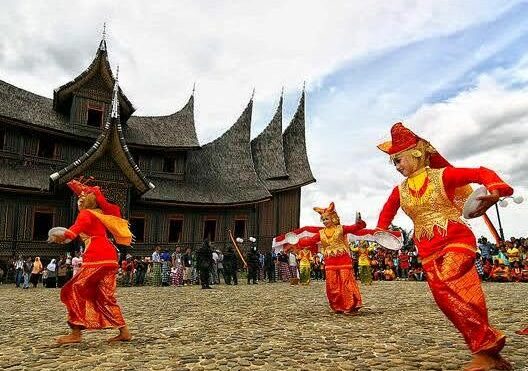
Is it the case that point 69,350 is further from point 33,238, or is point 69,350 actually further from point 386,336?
point 33,238

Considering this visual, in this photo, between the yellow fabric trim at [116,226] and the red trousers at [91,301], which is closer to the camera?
the red trousers at [91,301]

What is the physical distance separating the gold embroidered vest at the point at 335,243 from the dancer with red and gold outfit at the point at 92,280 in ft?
12.7

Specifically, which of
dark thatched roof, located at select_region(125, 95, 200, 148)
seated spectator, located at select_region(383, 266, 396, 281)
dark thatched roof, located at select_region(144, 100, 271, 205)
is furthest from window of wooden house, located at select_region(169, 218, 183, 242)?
seated spectator, located at select_region(383, 266, 396, 281)

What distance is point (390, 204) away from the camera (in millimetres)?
4840

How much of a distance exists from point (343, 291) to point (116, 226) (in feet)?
13.4

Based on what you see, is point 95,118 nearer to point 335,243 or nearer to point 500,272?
point 335,243

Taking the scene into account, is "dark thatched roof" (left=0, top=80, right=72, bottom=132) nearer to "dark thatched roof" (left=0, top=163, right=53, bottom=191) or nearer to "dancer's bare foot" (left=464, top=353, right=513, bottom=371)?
"dark thatched roof" (left=0, top=163, right=53, bottom=191)

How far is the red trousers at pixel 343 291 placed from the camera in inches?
313

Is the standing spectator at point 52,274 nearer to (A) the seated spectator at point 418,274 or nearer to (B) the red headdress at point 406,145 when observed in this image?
(A) the seated spectator at point 418,274

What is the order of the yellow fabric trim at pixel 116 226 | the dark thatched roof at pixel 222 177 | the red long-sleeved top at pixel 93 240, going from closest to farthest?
the red long-sleeved top at pixel 93 240 → the yellow fabric trim at pixel 116 226 → the dark thatched roof at pixel 222 177

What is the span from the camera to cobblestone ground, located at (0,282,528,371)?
4207mm

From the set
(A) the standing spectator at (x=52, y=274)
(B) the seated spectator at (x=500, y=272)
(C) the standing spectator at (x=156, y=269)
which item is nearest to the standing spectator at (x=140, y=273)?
(C) the standing spectator at (x=156, y=269)

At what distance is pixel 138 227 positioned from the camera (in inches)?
972

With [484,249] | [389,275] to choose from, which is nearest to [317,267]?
[389,275]
